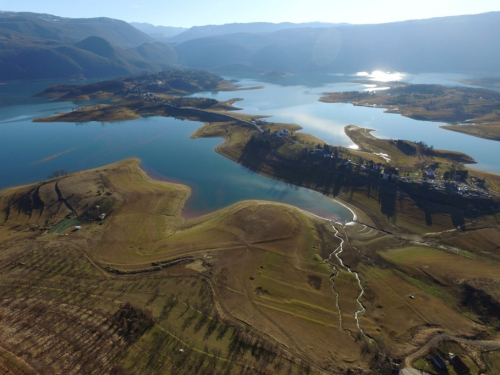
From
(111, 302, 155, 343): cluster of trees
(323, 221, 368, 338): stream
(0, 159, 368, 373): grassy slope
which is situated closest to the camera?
(0, 159, 368, 373): grassy slope

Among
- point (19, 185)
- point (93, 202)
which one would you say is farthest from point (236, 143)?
→ point (19, 185)

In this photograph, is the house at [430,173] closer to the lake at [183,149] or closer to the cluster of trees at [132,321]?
the lake at [183,149]

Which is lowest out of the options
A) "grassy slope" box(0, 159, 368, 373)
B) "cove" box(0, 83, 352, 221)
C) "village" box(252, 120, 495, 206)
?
"cove" box(0, 83, 352, 221)

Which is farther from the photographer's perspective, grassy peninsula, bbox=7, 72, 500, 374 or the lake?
the lake

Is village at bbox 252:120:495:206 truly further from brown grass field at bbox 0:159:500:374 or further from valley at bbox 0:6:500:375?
brown grass field at bbox 0:159:500:374

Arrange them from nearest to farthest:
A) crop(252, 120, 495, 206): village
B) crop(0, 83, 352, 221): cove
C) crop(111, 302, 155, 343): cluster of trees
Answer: crop(111, 302, 155, 343): cluster of trees → crop(252, 120, 495, 206): village → crop(0, 83, 352, 221): cove

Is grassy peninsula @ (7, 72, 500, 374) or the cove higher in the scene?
grassy peninsula @ (7, 72, 500, 374)

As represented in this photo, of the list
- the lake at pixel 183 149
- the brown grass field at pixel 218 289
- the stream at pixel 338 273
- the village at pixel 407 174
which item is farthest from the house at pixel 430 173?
the stream at pixel 338 273

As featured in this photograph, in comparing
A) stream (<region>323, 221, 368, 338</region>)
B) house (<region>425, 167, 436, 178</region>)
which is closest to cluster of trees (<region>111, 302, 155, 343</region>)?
stream (<region>323, 221, 368, 338</region>)

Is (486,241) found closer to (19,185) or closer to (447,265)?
(447,265)
